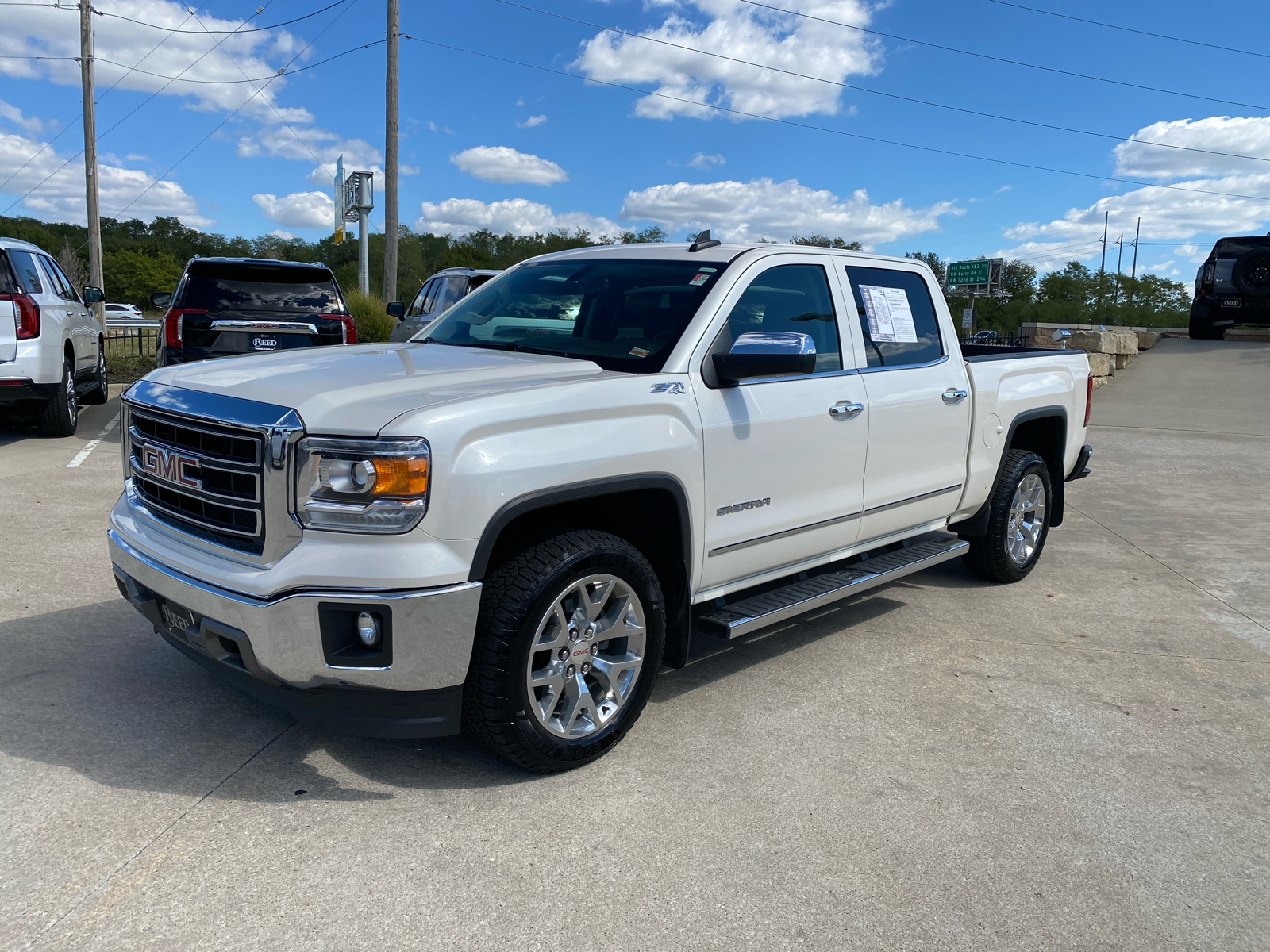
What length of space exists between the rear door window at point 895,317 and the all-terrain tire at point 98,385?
1000cm

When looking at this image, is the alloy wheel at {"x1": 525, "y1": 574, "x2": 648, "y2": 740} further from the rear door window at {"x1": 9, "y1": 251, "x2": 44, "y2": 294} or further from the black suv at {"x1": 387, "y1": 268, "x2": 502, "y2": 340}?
the black suv at {"x1": 387, "y1": 268, "x2": 502, "y2": 340}

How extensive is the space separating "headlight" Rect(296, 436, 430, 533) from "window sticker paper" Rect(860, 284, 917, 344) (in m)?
→ 2.62

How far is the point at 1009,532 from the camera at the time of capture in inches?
232

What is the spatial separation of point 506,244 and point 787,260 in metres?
71.0

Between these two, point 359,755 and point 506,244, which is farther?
point 506,244

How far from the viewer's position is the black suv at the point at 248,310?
901 centimetres

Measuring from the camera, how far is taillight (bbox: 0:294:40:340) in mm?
8945

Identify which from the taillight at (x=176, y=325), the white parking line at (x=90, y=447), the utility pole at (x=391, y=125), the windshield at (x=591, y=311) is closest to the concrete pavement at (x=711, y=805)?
the windshield at (x=591, y=311)

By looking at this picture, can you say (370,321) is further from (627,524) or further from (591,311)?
(627,524)

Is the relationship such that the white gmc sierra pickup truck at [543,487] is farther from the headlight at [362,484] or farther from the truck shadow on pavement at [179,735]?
the truck shadow on pavement at [179,735]

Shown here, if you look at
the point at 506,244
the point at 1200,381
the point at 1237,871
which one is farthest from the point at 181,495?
the point at 506,244

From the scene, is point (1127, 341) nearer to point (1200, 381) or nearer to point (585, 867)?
point (1200, 381)

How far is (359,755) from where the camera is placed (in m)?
3.54

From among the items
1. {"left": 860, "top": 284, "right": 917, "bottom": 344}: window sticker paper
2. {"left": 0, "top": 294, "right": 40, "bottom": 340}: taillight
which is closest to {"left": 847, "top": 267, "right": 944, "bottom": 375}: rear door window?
{"left": 860, "top": 284, "right": 917, "bottom": 344}: window sticker paper
